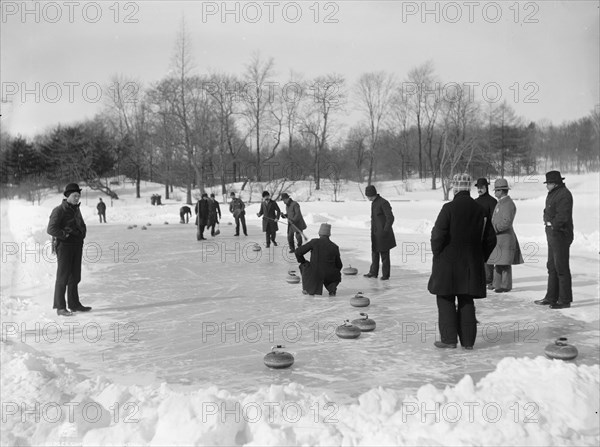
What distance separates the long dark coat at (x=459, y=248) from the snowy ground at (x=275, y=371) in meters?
0.74

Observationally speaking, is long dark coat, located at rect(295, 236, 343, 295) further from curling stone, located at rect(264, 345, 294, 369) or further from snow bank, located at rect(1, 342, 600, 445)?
snow bank, located at rect(1, 342, 600, 445)

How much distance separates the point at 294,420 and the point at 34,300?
596cm

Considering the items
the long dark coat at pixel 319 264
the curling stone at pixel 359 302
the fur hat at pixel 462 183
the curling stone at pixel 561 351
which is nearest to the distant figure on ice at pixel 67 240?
the long dark coat at pixel 319 264

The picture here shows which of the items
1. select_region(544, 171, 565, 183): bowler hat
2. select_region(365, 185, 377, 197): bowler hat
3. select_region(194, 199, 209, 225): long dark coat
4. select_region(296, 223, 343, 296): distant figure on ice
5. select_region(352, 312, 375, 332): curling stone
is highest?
select_region(544, 171, 565, 183): bowler hat

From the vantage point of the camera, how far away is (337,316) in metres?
6.87

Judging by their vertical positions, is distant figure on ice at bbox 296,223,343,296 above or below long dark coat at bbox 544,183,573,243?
below

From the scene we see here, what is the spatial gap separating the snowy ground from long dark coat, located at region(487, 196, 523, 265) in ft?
2.24

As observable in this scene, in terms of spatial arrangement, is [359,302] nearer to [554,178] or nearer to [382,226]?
[382,226]

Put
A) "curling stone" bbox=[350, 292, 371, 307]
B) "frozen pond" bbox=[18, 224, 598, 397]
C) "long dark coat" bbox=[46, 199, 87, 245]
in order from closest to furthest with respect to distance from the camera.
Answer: "frozen pond" bbox=[18, 224, 598, 397] < "long dark coat" bbox=[46, 199, 87, 245] < "curling stone" bbox=[350, 292, 371, 307]

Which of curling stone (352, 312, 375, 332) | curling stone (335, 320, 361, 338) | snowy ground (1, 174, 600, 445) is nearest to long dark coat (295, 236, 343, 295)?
snowy ground (1, 174, 600, 445)

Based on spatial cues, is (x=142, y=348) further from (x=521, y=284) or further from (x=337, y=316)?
(x=521, y=284)

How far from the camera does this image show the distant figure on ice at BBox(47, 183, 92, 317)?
264 inches

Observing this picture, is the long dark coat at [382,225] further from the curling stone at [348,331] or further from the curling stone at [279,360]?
the curling stone at [279,360]

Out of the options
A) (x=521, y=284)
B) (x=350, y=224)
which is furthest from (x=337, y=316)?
(x=350, y=224)
